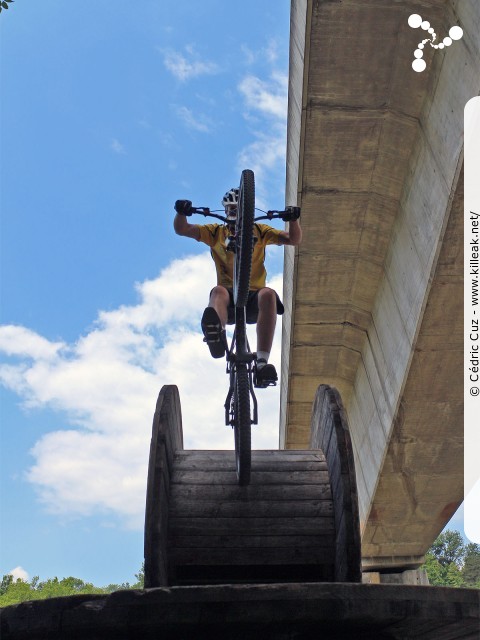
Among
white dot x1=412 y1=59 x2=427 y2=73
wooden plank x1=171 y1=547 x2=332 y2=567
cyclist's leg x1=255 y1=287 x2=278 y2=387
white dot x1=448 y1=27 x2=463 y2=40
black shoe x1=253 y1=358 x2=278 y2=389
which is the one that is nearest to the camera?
wooden plank x1=171 y1=547 x2=332 y2=567

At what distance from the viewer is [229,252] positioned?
241 inches

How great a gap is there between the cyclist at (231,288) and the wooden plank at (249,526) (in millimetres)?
1055

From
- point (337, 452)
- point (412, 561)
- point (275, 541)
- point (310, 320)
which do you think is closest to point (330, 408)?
point (337, 452)

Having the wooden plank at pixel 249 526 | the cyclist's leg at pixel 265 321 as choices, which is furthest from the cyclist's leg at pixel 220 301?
the wooden plank at pixel 249 526

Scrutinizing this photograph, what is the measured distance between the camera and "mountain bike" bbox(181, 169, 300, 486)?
531 cm

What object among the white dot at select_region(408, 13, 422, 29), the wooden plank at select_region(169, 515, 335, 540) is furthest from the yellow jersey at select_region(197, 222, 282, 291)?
the white dot at select_region(408, 13, 422, 29)

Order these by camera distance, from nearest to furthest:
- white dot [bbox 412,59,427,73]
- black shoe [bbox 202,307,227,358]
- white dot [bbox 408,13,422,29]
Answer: black shoe [bbox 202,307,227,358] → white dot [bbox 408,13,422,29] → white dot [bbox 412,59,427,73]

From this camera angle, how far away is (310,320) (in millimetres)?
12375

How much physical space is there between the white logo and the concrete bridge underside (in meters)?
0.07

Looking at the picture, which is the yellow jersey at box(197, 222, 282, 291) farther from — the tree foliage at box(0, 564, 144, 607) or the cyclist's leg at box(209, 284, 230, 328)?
the tree foliage at box(0, 564, 144, 607)

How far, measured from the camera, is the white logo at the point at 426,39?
306 inches

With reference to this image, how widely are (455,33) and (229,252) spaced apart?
3892 millimetres

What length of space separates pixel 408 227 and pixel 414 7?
9.50 ft

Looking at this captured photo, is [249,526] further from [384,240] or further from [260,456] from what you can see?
[384,240]
